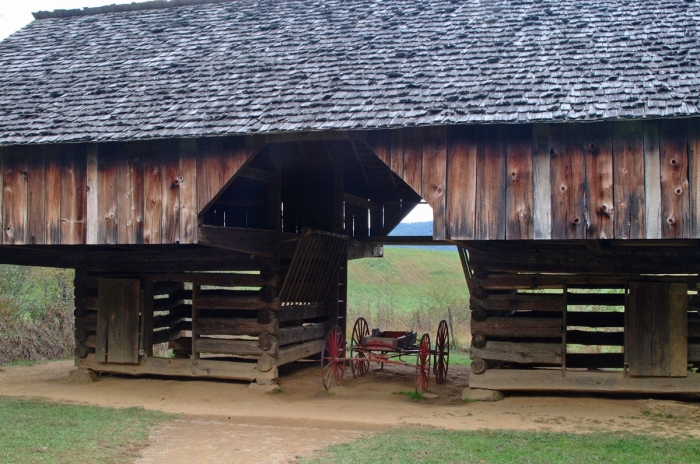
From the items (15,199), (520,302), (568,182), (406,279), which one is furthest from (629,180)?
(406,279)

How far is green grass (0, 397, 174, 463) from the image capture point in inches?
304

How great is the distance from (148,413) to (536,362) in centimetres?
569

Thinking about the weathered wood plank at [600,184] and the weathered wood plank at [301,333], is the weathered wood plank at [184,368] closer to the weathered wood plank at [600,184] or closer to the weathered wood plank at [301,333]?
the weathered wood plank at [301,333]

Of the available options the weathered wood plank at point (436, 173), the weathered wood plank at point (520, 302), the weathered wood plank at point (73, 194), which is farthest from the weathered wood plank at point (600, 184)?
the weathered wood plank at point (73, 194)

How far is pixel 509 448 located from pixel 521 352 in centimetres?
315

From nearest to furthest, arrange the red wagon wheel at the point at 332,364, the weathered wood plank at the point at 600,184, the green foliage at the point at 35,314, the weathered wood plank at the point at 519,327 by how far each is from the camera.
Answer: the weathered wood plank at the point at 600,184
the weathered wood plank at the point at 519,327
the red wagon wheel at the point at 332,364
the green foliage at the point at 35,314

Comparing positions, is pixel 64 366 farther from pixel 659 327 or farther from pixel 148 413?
pixel 659 327

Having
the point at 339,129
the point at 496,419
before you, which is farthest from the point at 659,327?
the point at 339,129

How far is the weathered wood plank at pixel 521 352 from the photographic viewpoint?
11070mm

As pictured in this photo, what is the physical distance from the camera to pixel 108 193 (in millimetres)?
10812

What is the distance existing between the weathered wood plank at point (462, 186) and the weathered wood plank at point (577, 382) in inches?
107

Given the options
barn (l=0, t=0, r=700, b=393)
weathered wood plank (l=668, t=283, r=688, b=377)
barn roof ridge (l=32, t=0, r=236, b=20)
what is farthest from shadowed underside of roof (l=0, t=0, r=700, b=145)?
weathered wood plank (l=668, t=283, r=688, b=377)

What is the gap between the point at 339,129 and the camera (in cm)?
944

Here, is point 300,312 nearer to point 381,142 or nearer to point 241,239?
point 241,239
